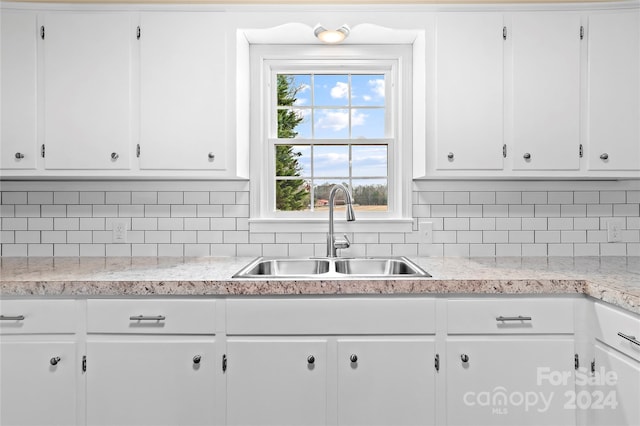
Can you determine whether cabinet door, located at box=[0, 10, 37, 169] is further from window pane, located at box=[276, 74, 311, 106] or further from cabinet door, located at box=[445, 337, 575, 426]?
cabinet door, located at box=[445, 337, 575, 426]

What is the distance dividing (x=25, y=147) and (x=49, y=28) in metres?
0.62

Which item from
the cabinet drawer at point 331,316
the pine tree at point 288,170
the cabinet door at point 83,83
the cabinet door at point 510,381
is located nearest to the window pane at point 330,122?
→ the pine tree at point 288,170

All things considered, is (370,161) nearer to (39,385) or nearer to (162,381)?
(162,381)

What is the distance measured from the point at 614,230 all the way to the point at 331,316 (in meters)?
1.84

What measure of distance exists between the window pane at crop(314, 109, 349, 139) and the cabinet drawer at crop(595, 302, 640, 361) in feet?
5.14

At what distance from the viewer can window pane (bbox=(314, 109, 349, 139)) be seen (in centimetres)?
233

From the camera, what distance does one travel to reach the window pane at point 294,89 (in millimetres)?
2326

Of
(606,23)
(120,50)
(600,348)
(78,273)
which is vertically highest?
(606,23)

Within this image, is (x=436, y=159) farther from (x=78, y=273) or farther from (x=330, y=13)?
(x=78, y=273)

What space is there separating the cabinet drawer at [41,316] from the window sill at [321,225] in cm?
98

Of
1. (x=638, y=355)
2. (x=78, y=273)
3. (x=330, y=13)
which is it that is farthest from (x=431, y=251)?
(x=78, y=273)

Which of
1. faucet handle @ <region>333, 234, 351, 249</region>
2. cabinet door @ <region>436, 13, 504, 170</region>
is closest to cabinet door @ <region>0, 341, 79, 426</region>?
faucet handle @ <region>333, 234, 351, 249</region>

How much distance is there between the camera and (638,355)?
1.25m

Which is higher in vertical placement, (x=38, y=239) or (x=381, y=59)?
(x=381, y=59)
